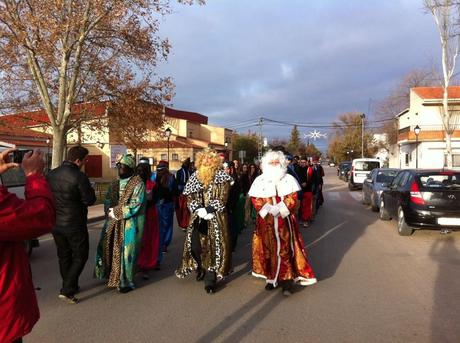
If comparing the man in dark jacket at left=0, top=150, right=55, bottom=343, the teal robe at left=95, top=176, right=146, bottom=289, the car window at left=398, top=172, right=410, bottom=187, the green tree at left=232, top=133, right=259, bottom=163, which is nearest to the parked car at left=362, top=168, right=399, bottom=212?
the car window at left=398, top=172, right=410, bottom=187

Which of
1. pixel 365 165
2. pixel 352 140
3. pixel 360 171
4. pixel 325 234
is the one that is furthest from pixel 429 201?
pixel 352 140

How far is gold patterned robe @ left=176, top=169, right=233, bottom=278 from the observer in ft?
20.0

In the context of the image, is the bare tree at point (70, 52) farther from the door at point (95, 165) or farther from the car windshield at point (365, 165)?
the door at point (95, 165)

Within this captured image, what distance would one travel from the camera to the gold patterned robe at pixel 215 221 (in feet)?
20.0

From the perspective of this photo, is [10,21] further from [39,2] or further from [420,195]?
[420,195]

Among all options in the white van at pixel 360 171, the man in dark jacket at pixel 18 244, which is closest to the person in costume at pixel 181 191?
the man in dark jacket at pixel 18 244

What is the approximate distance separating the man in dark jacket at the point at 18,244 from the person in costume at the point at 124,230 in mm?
3194

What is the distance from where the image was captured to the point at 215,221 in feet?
20.1

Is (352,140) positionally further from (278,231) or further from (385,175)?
(278,231)

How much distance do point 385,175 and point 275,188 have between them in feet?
39.9

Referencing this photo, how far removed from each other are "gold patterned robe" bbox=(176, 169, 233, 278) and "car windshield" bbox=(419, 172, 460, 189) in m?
5.78

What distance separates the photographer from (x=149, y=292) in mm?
6051

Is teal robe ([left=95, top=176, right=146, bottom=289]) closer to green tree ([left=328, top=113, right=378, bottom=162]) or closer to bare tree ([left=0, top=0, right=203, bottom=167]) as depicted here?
bare tree ([left=0, top=0, right=203, bottom=167])

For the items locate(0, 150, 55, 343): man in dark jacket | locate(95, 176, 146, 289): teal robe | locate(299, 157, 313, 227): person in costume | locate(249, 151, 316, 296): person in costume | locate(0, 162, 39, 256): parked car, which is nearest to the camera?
locate(0, 150, 55, 343): man in dark jacket
